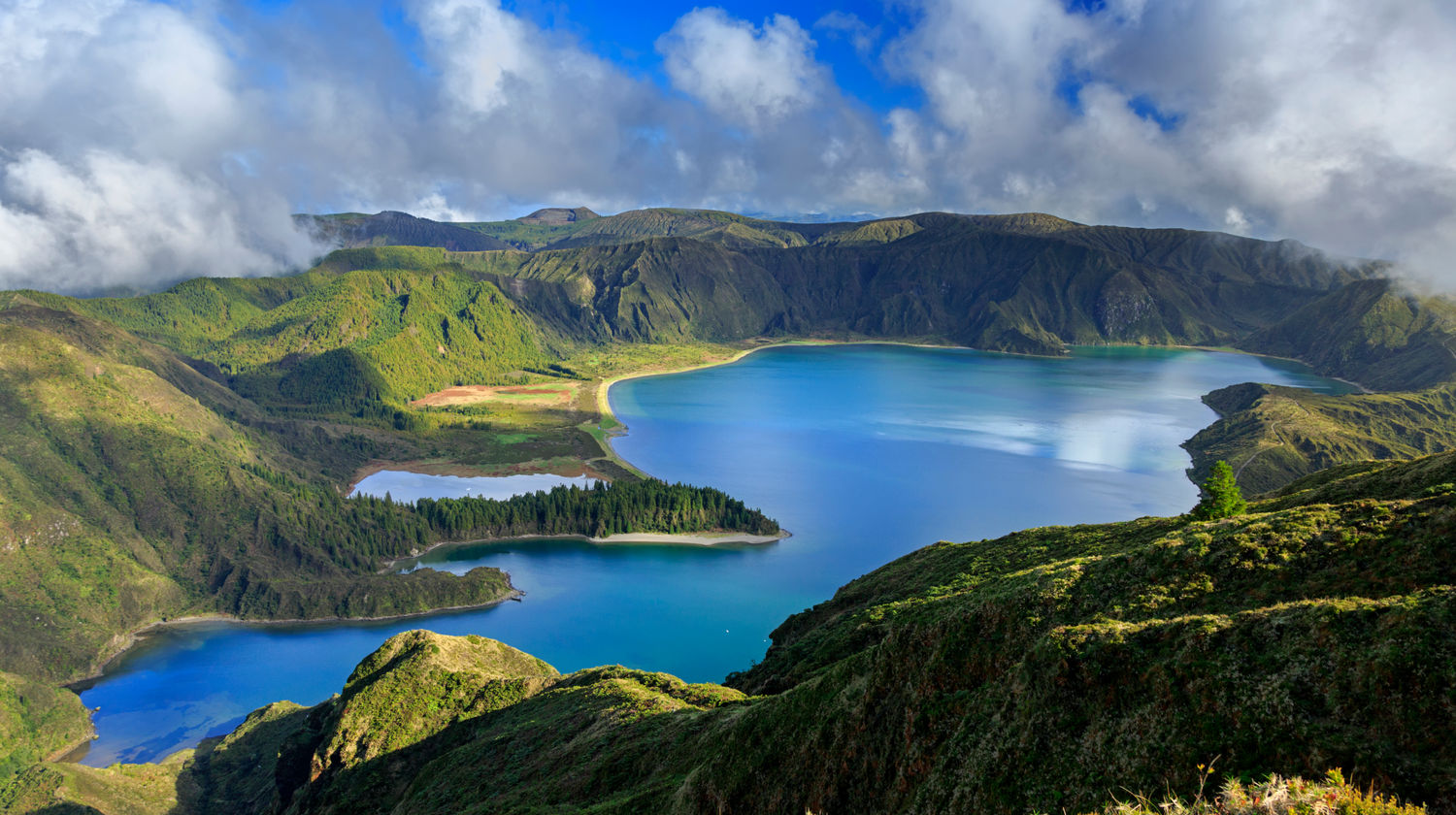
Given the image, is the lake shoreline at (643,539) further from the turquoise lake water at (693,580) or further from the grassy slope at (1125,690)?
the grassy slope at (1125,690)

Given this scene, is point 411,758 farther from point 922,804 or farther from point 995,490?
point 995,490

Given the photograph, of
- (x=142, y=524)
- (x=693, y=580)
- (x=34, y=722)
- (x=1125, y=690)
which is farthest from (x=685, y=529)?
(x=1125, y=690)

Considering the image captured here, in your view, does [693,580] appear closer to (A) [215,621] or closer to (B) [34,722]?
(A) [215,621]

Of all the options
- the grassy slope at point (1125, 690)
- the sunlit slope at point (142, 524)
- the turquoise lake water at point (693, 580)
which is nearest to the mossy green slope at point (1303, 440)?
the turquoise lake water at point (693, 580)

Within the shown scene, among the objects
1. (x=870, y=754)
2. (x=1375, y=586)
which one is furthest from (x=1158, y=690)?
(x=870, y=754)

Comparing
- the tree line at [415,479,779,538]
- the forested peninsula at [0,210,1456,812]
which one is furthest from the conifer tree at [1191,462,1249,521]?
the tree line at [415,479,779,538]

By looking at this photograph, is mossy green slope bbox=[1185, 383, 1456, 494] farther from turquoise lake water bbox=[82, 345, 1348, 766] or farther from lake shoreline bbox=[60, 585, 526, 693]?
lake shoreline bbox=[60, 585, 526, 693]

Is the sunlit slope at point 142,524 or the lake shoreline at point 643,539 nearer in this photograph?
the sunlit slope at point 142,524
